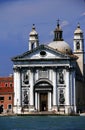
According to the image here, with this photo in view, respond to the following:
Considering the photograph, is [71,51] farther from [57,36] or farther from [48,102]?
[48,102]

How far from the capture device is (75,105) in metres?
104

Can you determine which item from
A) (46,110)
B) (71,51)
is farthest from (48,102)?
(71,51)

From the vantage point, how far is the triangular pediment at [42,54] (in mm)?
102062

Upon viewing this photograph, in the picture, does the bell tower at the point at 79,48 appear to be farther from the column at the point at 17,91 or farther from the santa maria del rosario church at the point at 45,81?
the column at the point at 17,91

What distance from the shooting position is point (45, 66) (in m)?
102

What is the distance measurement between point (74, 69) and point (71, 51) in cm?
1045

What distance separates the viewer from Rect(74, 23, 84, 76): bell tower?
112 meters

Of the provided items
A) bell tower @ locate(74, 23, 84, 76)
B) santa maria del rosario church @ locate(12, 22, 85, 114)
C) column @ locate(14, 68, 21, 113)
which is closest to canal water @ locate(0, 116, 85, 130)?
santa maria del rosario church @ locate(12, 22, 85, 114)

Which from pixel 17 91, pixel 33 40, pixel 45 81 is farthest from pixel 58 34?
pixel 17 91

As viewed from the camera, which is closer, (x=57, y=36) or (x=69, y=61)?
(x=69, y=61)

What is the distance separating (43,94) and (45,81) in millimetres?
1631

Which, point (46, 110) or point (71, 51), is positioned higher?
point (71, 51)

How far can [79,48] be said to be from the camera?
113500 mm

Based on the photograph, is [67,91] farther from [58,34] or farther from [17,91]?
[58,34]
